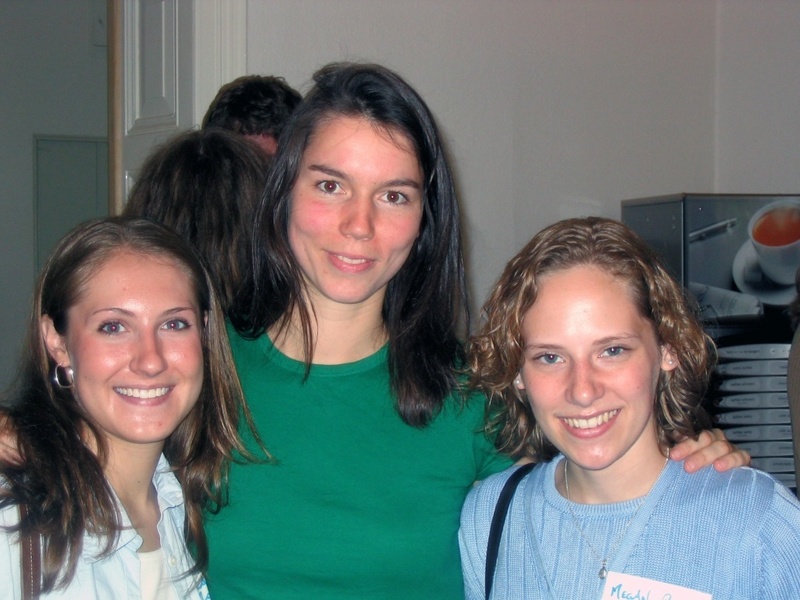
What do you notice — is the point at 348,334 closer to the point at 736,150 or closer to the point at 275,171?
the point at 275,171

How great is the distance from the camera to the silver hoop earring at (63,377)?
4.76 ft

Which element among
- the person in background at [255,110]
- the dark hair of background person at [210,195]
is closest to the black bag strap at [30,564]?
the dark hair of background person at [210,195]

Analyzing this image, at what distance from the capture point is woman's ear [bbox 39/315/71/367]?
4.76 ft

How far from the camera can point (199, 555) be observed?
1.47m

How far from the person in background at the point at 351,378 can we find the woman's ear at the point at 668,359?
0.14 meters

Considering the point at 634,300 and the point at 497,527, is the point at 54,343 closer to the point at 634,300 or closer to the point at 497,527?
the point at 497,527

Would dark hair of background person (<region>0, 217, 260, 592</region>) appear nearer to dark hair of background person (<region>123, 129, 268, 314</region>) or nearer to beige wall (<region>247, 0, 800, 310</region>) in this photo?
dark hair of background person (<region>123, 129, 268, 314</region>)

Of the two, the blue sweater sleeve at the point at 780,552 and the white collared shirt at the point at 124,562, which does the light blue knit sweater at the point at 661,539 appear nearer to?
the blue sweater sleeve at the point at 780,552

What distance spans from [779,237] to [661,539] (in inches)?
82.2

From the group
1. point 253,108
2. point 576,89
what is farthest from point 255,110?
point 576,89

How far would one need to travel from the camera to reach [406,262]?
171 cm

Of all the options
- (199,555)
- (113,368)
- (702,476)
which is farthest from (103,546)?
(702,476)

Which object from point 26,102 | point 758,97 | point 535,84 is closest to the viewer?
point 535,84

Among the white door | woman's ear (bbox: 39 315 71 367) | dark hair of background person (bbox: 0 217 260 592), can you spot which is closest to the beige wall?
the white door
